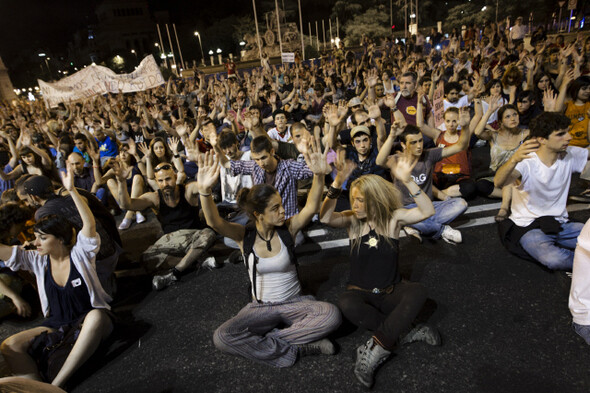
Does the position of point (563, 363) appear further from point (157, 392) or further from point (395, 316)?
point (157, 392)

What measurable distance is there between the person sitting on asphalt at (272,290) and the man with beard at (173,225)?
1.61 meters

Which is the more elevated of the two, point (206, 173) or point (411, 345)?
point (206, 173)

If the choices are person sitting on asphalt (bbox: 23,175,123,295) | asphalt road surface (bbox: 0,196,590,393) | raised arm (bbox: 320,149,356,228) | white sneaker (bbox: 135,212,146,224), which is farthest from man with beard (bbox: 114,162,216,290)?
raised arm (bbox: 320,149,356,228)

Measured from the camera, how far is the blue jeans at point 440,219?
4.34m

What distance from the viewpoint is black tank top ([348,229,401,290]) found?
2910 millimetres

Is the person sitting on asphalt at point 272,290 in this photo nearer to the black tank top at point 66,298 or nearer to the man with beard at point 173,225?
the black tank top at point 66,298

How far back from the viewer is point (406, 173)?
2.74 metres

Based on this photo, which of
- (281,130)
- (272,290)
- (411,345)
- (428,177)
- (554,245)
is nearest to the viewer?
(411,345)

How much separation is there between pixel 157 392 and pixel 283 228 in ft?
5.60

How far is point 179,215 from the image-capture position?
4676 millimetres

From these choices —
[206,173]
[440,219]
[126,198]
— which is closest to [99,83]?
[126,198]

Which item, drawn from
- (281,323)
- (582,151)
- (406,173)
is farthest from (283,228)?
(582,151)

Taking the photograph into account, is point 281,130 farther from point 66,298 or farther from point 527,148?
point 66,298

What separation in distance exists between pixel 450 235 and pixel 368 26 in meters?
39.0
